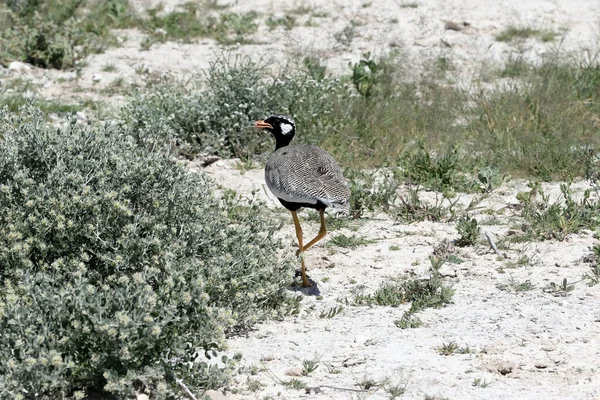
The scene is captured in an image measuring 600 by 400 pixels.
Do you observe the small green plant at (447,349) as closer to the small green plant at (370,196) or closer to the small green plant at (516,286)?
the small green plant at (516,286)

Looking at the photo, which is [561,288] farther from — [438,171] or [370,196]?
[438,171]

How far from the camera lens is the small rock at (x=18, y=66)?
1199 cm

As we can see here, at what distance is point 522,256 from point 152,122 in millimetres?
3826

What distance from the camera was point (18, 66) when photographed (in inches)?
475

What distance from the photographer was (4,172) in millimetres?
6000

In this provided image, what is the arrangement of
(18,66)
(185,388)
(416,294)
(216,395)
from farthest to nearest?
(18,66) → (416,294) → (216,395) → (185,388)

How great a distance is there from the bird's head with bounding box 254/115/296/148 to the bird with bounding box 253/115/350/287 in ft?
1.31

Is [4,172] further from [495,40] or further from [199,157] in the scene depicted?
[495,40]

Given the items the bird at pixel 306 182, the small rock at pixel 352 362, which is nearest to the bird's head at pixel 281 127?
the bird at pixel 306 182

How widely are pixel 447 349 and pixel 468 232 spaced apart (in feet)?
6.35

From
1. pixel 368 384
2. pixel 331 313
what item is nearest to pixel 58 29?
pixel 331 313

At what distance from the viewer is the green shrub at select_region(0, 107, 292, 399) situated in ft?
16.1

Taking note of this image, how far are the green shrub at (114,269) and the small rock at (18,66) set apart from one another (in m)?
5.70

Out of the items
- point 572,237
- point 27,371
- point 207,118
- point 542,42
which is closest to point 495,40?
point 542,42
